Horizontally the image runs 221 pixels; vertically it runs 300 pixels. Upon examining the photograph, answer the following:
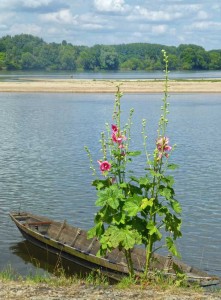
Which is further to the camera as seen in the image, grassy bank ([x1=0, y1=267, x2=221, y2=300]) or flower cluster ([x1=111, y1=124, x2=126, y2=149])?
flower cluster ([x1=111, y1=124, x2=126, y2=149])

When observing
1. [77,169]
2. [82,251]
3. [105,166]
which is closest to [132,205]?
[105,166]

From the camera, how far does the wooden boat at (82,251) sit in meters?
14.1

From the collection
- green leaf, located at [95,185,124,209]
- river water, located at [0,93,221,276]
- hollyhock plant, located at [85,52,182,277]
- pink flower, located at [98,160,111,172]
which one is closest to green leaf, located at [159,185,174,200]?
hollyhock plant, located at [85,52,182,277]

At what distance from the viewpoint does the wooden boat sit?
14.1 m

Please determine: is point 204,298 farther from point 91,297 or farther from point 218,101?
point 218,101

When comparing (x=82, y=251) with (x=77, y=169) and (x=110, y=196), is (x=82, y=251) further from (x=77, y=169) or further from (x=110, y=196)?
(x=77, y=169)

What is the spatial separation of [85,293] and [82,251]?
5.56 m

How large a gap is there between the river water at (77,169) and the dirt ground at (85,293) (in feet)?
17.9

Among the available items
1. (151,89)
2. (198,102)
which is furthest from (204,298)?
(151,89)

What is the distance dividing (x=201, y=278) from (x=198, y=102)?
65.8 m

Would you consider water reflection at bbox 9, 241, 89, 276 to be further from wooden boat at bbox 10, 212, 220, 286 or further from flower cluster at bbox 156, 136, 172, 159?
flower cluster at bbox 156, 136, 172, 159

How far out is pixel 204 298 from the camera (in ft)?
34.6

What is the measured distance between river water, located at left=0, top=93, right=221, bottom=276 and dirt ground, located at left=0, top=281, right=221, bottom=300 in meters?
5.44

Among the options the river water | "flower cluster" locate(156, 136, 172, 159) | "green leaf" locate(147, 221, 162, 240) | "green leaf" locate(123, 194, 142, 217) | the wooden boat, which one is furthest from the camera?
the river water
